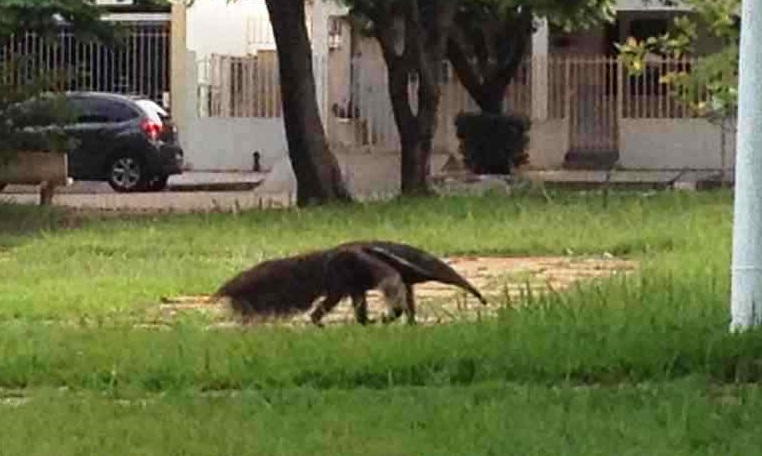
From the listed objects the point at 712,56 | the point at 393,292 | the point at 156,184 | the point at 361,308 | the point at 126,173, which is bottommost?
the point at 156,184

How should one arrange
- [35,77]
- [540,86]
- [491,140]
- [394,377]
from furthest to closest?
[540,86], [491,140], [35,77], [394,377]

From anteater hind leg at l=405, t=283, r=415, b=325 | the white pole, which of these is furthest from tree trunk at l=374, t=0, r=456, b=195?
the white pole

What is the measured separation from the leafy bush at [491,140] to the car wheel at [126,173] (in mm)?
5709

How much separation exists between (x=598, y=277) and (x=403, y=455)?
728 cm

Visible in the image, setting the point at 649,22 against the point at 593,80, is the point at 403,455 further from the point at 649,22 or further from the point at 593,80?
the point at 649,22

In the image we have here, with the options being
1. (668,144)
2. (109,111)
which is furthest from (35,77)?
(668,144)

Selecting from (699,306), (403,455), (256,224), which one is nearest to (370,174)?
(256,224)

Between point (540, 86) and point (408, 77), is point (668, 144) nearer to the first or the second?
point (540, 86)

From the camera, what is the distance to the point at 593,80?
129ft

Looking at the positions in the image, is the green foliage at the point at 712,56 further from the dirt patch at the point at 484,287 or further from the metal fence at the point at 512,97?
the metal fence at the point at 512,97

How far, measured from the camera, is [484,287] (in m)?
14.5

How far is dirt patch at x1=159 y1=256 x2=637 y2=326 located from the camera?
39.5 ft

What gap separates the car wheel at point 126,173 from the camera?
34000mm

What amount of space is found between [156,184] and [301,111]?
9193mm
